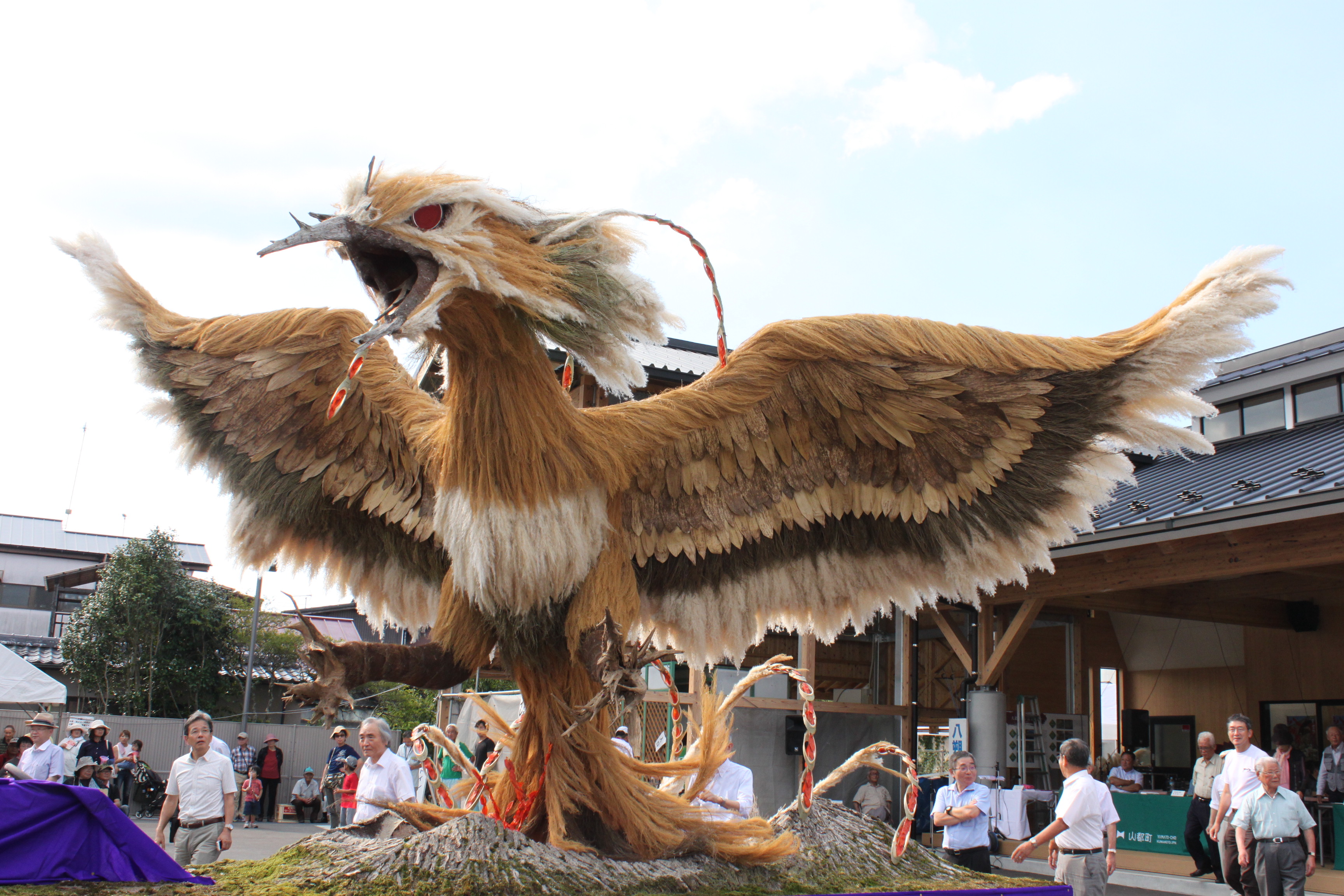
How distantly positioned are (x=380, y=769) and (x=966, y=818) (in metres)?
3.14

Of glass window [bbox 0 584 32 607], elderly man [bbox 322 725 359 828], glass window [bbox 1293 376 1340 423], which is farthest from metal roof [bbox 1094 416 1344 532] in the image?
glass window [bbox 0 584 32 607]

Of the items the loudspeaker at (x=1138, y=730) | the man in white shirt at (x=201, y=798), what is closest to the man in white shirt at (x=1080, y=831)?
the man in white shirt at (x=201, y=798)

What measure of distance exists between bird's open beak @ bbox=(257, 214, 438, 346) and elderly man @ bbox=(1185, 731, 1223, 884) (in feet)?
24.2

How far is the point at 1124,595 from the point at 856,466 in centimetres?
846

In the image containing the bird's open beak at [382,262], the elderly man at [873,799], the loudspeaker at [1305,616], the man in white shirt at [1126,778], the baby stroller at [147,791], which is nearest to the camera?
the bird's open beak at [382,262]

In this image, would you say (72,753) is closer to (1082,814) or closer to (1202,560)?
(1082,814)

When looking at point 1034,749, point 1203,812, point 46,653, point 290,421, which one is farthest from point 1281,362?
point 46,653

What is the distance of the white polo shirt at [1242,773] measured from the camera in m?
6.01

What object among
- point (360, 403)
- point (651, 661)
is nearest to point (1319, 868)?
point (651, 661)

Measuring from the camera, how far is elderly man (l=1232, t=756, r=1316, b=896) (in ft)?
18.8

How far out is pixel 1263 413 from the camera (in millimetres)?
11305

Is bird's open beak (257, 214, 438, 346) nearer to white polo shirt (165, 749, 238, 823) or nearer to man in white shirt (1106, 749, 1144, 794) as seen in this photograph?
white polo shirt (165, 749, 238, 823)

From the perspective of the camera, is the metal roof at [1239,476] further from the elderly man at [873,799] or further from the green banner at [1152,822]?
the elderly man at [873,799]

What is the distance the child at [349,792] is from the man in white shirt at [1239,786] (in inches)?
197
